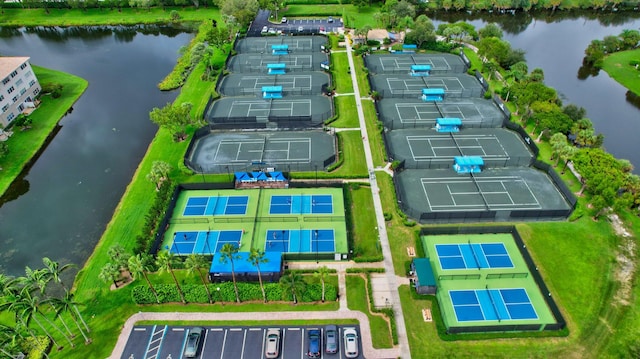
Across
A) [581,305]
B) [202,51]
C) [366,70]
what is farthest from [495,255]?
[202,51]

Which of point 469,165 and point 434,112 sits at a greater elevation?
point 434,112

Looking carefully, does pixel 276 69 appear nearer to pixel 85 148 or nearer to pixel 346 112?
pixel 346 112

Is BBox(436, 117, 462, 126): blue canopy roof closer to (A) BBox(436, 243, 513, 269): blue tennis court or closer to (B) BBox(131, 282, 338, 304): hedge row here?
(A) BBox(436, 243, 513, 269): blue tennis court

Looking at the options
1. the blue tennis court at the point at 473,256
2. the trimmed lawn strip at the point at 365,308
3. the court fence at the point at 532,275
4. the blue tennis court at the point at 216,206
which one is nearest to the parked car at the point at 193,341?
the trimmed lawn strip at the point at 365,308

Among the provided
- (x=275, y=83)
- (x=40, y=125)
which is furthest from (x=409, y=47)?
(x=40, y=125)

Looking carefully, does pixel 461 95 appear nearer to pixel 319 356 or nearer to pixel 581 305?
pixel 581 305

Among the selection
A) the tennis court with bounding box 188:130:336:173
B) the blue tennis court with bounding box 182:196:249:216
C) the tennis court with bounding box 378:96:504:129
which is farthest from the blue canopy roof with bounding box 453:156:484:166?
the blue tennis court with bounding box 182:196:249:216

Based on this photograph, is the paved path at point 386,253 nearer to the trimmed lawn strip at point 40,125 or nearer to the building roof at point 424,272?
the building roof at point 424,272

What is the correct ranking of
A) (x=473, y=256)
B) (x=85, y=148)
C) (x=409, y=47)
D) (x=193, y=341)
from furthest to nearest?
(x=409, y=47) < (x=85, y=148) < (x=473, y=256) < (x=193, y=341)
